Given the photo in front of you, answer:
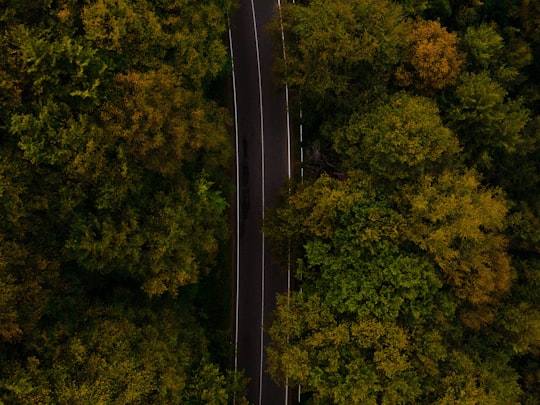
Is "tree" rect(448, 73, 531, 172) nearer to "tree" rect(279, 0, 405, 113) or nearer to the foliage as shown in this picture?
the foliage

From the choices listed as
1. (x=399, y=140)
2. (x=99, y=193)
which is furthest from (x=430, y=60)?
(x=99, y=193)

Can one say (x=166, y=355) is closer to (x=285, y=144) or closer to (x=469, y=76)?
(x=285, y=144)

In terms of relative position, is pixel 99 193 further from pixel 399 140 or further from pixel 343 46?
pixel 399 140

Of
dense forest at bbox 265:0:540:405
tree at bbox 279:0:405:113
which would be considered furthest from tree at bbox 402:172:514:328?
tree at bbox 279:0:405:113

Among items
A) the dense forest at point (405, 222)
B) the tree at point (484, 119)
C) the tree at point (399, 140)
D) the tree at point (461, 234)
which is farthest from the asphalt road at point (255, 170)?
the tree at point (484, 119)

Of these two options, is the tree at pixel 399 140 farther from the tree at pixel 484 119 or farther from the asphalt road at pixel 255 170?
the asphalt road at pixel 255 170

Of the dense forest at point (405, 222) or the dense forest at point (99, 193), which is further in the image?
the dense forest at point (405, 222)

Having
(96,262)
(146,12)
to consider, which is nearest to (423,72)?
(146,12)
